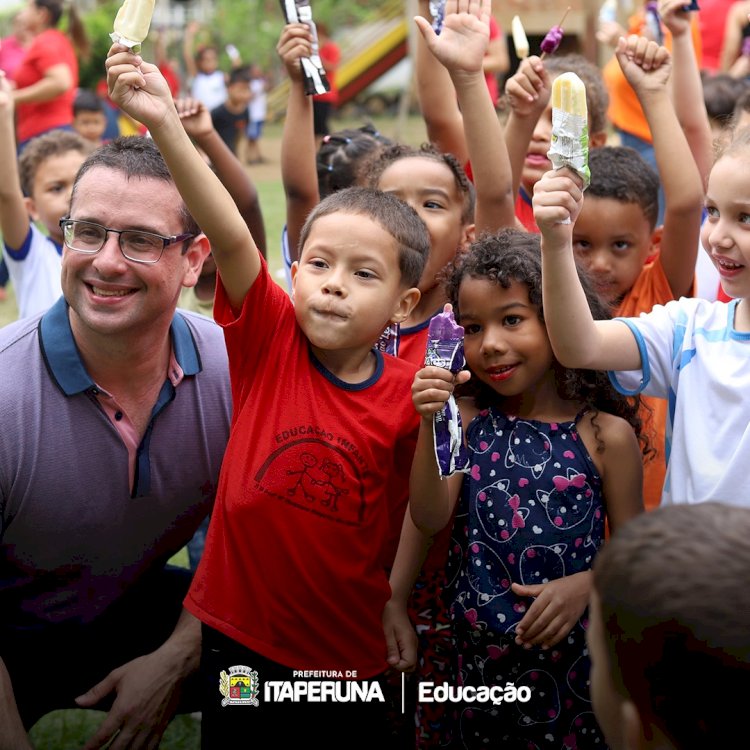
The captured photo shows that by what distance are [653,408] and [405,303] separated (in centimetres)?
A: 89

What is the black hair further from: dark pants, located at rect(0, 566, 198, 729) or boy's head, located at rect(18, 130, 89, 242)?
boy's head, located at rect(18, 130, 89, 242)

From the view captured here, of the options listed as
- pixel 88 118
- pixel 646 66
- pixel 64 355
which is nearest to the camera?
pixel 64 355

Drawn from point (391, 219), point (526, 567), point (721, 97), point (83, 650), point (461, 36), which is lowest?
point (83, 650)

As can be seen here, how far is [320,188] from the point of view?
424 centimetres

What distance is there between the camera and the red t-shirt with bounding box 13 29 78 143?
7910mm

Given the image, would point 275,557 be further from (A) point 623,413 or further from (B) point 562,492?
(A) point 623,413

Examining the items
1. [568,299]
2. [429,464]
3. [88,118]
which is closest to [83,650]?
[429,464]

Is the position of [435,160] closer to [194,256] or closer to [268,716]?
[194,256]

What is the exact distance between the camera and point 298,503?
2.47 m

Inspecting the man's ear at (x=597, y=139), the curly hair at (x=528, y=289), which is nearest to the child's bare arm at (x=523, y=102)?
the curly hair at (x=528, y=289)

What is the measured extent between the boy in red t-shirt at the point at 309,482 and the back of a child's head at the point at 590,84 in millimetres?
1917

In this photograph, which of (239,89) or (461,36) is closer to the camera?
(461,36)

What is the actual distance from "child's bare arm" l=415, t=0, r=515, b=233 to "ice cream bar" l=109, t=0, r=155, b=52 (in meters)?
0.96

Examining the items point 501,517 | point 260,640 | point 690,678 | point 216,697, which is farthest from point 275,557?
point 690,678
